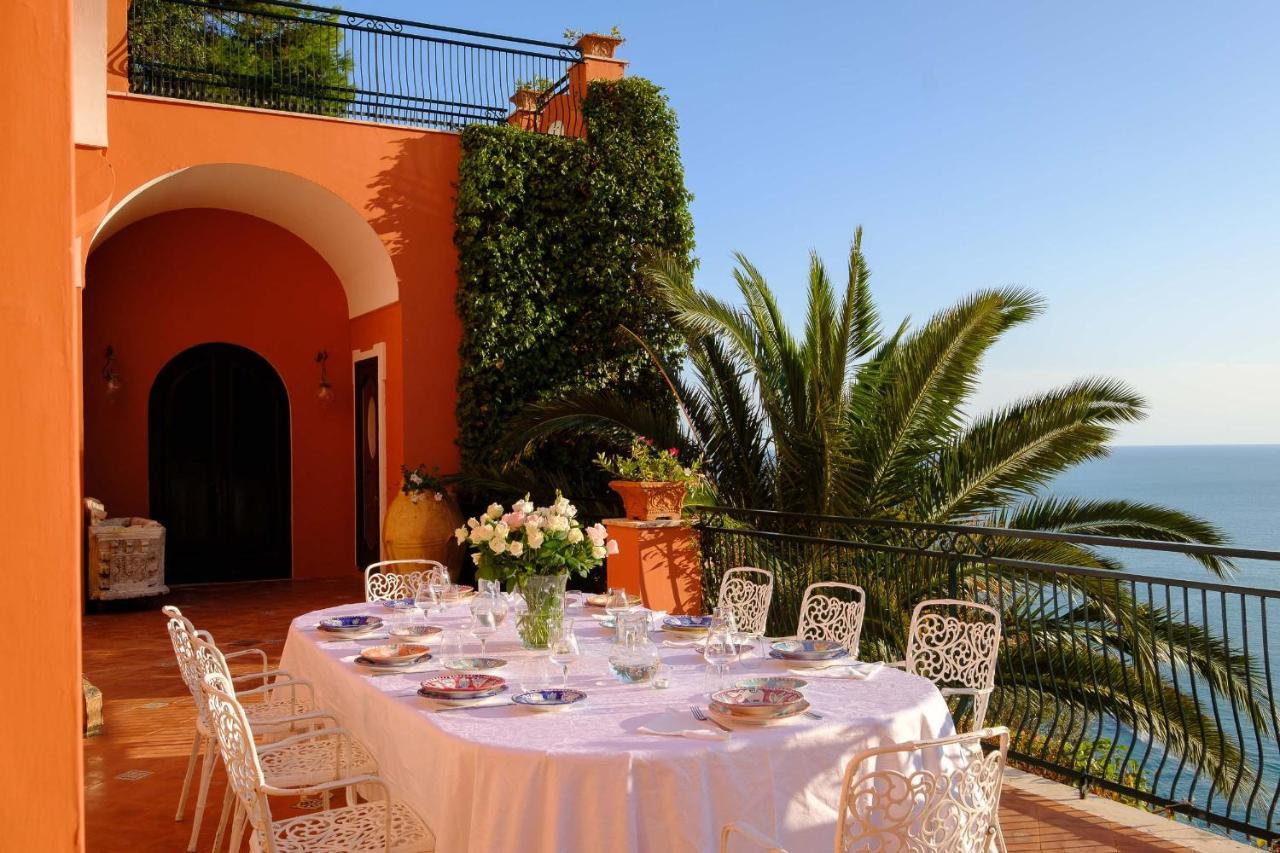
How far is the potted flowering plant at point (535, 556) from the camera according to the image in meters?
3.82

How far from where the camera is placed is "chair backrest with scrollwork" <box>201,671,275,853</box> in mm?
2951

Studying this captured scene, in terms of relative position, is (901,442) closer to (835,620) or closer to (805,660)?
(835,620)

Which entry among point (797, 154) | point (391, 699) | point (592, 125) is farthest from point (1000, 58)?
point (391, 699)

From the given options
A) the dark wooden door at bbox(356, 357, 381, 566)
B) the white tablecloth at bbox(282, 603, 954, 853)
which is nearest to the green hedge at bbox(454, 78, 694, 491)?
the dark wooden door at bbox(356, 357, 381, 566)

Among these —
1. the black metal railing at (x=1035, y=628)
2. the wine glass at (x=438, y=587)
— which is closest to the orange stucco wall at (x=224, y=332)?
the black metal railing at (x=1035, y=628)

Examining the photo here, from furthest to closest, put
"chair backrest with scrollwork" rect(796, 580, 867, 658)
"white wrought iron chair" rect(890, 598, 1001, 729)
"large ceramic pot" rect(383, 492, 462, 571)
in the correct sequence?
"large ceramic pot" rect(383, 492, 462, 571) → "chair backrest with scrollwork" rect(796, 580, 867, 658) → "white wrought iron chair" rect(890, 598, 1001, 729)

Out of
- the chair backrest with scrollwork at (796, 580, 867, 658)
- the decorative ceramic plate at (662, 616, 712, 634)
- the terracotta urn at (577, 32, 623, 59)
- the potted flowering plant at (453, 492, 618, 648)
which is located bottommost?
the chair backrest with scrollwork at (796, 580, 867, 658)

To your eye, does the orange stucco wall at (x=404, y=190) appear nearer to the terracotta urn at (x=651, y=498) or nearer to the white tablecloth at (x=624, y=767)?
the terracotta urn at (x=651, y=498)

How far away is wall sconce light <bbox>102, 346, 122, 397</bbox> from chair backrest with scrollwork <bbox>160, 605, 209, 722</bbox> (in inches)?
305

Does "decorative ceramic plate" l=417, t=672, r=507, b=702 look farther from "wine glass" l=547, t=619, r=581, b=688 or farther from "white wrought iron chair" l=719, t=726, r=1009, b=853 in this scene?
"white wrought iron chair" l=719, t=726, r=1009, b=853

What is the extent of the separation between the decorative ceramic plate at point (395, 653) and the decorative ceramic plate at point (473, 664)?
0.59ft

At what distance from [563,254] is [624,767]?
817 cm

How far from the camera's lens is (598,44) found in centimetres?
1091

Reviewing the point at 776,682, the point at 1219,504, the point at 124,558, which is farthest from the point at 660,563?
the point at 1219,504
